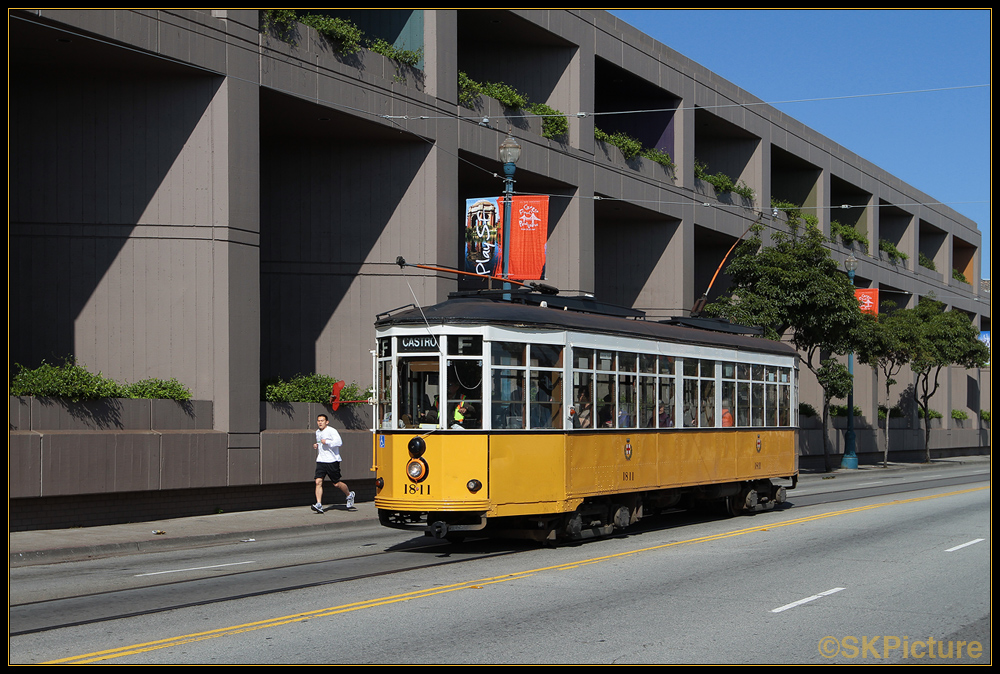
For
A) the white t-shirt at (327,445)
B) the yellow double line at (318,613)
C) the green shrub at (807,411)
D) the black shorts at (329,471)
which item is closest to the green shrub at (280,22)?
the white t-shirt at (327,445)

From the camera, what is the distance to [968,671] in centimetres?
738

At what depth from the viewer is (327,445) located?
739 inches

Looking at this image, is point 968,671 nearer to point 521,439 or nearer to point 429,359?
point 521,439

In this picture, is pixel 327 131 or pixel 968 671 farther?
pixel 327 131

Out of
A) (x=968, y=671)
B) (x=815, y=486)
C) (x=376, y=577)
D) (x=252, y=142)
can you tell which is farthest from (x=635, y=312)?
(x=815, y=486)

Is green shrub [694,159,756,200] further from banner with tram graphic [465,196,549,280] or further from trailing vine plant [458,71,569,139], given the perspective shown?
banner with tram graphic [465,196,549,280]

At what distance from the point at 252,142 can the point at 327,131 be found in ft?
12.3

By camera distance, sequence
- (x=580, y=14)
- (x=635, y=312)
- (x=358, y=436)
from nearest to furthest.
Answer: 1. (x=635, y=312)
2. (x=358, y=436)
3. (x=580, y=14)

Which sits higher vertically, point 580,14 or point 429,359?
point 580,14

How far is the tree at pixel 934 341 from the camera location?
137 ft

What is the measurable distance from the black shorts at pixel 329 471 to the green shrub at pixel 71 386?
122 inches

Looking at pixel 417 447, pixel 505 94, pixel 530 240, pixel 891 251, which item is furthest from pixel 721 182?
pixel 417 447

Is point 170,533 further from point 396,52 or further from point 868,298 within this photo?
point 868,298

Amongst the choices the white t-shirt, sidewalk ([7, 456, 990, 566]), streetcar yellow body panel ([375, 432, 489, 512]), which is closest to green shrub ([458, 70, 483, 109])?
the white t-shirt
